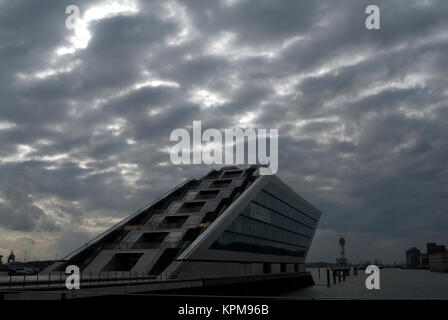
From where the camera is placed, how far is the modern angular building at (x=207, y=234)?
138 feet

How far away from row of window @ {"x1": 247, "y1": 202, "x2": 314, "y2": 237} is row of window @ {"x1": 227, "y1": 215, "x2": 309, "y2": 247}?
82 centimetres

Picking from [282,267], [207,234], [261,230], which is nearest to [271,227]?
[261,230]

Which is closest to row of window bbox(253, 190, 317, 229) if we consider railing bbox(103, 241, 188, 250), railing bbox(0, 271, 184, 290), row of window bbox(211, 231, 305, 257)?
row of window bbox(211, 231, 305, 257)

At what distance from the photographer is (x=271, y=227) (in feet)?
216


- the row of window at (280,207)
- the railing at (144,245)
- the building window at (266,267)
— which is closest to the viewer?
the railing at (144,245)

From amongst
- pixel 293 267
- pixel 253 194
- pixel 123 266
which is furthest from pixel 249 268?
pixel 293 267

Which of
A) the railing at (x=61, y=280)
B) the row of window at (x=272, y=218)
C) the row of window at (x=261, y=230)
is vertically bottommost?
the railing at (x=61, y=280)

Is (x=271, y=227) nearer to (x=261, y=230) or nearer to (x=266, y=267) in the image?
(x=261, y=230)

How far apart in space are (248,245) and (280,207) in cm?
1707

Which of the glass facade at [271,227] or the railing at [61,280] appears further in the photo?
the glass facade at [271,227]

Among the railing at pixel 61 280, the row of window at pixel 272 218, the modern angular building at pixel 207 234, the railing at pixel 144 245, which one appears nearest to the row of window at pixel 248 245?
the modern angular building at pixel 207 234

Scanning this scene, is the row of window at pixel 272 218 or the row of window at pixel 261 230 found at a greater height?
the row of window at pixel 272 218

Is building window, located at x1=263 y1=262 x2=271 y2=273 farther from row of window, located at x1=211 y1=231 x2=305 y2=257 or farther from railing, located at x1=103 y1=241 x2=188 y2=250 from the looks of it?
railing, located at x1=103 y1=241 x2=188 y2=250

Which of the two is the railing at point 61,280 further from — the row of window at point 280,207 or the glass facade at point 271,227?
the row of window at point 280,207
